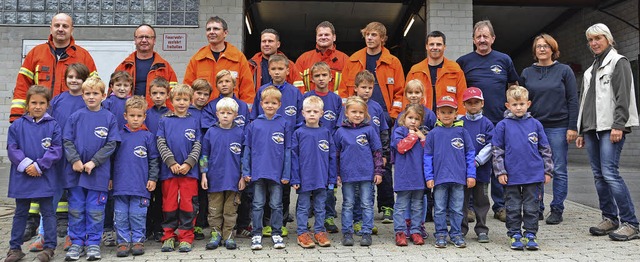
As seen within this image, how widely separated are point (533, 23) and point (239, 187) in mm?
14787

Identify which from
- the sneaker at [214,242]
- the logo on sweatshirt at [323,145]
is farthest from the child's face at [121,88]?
the logo on sweatshirt at [323,145]

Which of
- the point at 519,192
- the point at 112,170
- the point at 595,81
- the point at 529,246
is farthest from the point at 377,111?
the point at 112,170

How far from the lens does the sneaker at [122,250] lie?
421 cm

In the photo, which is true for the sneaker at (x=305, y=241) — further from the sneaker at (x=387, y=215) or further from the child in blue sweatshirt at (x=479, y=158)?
the child in blue sweatshirt at (x=479, y=158)

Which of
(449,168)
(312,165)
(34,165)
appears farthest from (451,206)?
(34,165)

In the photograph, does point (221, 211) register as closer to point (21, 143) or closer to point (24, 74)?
point (21, 143)

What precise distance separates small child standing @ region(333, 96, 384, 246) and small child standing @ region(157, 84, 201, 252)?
1.31 meters

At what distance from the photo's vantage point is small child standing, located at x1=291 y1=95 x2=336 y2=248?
461cm

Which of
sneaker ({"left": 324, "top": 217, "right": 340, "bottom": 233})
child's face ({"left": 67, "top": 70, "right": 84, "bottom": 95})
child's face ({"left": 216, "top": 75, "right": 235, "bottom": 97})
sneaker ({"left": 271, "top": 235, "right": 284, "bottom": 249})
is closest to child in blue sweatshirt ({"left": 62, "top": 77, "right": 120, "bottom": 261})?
child's face ({"left": 67, "top": 70, "right": 84, "bottom": 95})

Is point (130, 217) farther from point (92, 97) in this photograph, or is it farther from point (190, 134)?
point (92, 97)

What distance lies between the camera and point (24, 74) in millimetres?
A: 5012

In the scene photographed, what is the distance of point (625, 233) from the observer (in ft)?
15.5

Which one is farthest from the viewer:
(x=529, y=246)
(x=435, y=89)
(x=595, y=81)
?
(x=435, y=89)

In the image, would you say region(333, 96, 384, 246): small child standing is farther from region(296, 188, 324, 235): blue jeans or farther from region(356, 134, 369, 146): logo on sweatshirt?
region(296, 188, 324, 235): blue jeans
